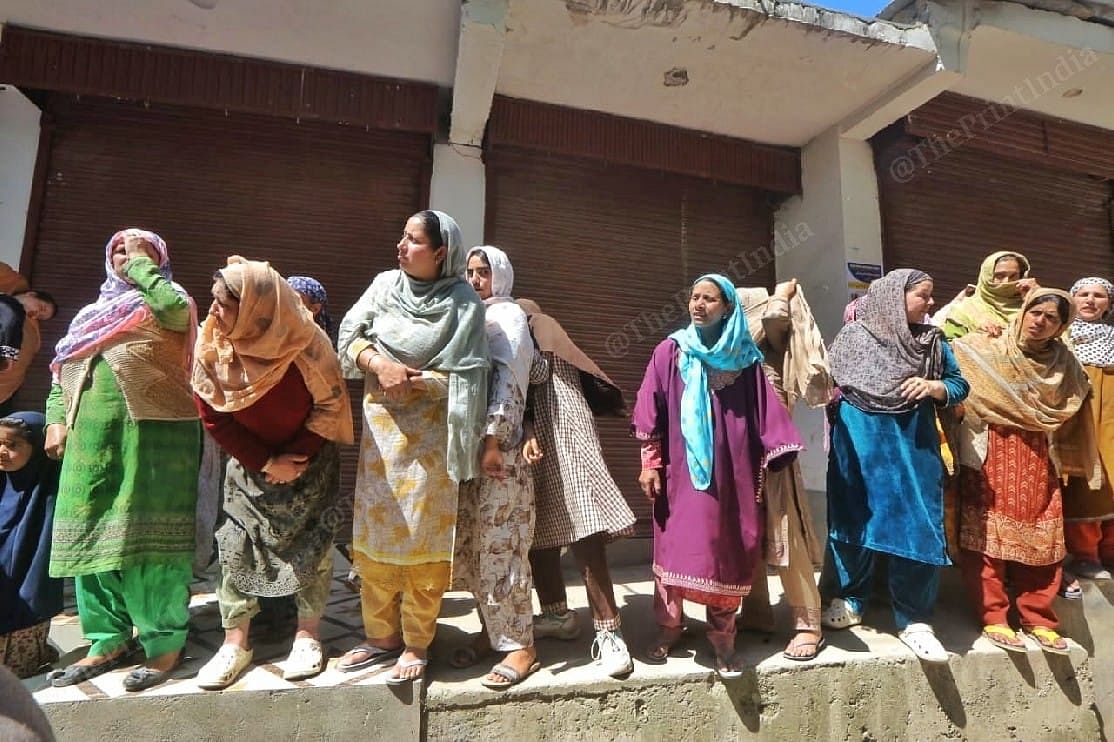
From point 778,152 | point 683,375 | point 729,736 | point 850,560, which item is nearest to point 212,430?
point 683,375

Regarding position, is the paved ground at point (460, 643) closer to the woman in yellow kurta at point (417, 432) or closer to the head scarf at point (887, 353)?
the woman in yellow kurta at point (417, 432)

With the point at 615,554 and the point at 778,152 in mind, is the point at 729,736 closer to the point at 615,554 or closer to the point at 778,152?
the point at 615,554

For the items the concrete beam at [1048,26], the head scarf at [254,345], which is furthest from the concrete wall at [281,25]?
the concrete beam at [1048,26]

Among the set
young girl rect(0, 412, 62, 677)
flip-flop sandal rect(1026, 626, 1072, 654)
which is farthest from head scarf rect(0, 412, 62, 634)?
flip-flop sandal rect(1026, 626, 1072, 654)

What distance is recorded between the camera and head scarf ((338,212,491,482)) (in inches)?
86.9

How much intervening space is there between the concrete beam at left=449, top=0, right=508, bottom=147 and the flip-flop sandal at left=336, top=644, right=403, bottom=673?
3257 mm

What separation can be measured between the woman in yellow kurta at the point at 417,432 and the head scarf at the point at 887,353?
1.80 meters

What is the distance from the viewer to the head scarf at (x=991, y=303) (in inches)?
135

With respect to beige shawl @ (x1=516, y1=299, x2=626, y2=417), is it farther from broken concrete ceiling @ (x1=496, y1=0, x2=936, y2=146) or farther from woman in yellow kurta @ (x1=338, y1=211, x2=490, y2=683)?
broken concrete ceiling @ (x1=496, y1=0, x2=936, y2=146)

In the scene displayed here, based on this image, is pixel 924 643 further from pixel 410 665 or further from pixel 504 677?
pixel 410 665

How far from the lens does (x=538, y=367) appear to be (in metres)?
2.55

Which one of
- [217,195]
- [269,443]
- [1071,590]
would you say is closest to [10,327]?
[217,195]

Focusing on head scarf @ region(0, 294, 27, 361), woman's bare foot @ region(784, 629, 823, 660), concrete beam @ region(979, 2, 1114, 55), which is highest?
concrete beam @ region(979, 2, 1114, 55)

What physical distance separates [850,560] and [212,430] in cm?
284
